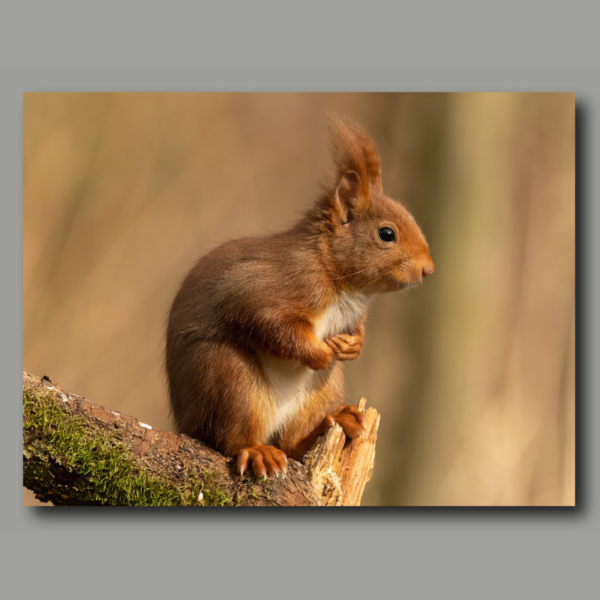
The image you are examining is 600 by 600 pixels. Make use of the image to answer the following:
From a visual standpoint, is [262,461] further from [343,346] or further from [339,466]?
[343,346]

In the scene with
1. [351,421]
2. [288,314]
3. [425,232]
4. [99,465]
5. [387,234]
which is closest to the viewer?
[99,465]

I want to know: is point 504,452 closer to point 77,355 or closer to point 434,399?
point 434,399

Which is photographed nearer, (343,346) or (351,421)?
(343,346)

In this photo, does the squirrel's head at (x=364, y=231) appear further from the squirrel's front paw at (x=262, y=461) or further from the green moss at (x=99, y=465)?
the green moss at (x=99, y=465)

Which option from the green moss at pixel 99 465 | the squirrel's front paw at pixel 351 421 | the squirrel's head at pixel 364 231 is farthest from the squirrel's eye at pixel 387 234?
the green moss at pixel 99 465

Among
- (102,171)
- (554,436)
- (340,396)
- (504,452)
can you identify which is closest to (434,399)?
(504,452)

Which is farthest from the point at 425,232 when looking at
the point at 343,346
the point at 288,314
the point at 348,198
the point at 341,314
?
the point at 288,314

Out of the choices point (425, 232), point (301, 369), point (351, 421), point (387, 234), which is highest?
point (425, 232)
